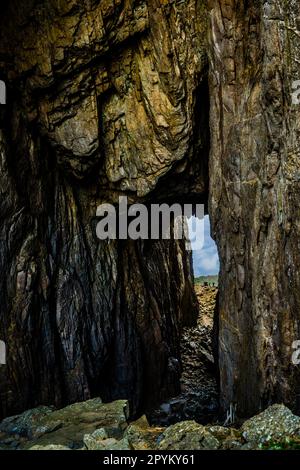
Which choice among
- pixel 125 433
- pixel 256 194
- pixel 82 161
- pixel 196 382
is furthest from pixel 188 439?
pixel 196 382

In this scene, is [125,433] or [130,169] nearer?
[125,433]

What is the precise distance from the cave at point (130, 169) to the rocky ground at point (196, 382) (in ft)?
7.75

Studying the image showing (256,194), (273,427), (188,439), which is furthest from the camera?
(256,194)

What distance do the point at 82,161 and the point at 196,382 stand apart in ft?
44.4

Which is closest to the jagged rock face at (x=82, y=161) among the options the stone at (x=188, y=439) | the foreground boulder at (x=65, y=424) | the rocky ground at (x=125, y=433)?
the foreground boulder at (x=65, y=424)

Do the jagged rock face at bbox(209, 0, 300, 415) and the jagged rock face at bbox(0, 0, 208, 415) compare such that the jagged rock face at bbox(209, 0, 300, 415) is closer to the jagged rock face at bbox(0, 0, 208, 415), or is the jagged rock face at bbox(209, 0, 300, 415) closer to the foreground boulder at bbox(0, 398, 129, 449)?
the jagged rock face at bbox(0, 0, 208, 415)

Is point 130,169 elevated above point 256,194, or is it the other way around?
point 130,169

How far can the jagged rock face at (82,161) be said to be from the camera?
15.4 meters

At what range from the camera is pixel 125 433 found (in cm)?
1092

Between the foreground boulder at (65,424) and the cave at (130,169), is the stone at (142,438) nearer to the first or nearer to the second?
the foreground boulder at (65,424)

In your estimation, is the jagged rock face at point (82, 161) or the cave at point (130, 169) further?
the jagged rock face at point (82, 161)

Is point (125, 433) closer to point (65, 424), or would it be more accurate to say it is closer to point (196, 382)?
point (65, 424)
